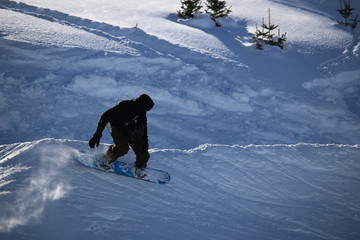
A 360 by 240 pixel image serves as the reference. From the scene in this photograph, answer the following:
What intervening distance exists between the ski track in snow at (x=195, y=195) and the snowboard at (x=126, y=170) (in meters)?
0.08

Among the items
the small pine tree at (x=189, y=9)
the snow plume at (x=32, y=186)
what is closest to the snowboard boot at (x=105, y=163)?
the snow plume at (x=32, y=186)

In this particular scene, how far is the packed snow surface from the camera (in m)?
4.14

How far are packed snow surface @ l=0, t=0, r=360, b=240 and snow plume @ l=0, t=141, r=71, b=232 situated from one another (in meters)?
0.02

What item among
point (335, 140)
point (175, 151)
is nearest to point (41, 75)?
point (175, 151)

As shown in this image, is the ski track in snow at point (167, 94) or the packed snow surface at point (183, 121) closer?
the packed snow surface at point (183, 121)

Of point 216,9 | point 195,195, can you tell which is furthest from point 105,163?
point 216,9

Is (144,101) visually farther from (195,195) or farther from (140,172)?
(195,195)

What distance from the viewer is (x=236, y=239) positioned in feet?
13.3

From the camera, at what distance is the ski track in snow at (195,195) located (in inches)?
152

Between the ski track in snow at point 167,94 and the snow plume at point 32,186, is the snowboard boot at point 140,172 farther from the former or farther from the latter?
the ski track in snow at point 167,94

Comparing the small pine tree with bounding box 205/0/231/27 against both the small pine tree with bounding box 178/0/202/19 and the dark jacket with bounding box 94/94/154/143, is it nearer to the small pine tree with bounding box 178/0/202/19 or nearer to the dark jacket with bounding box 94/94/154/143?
the small pine tree with bounding box 178/0/202/19

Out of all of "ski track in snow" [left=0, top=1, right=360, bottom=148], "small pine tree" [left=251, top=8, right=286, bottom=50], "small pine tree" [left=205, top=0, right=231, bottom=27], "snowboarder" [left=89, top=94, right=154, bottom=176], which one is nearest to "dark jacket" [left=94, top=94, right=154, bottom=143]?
"snowboarder" [left=89, top=94, right=154, bottom=176]

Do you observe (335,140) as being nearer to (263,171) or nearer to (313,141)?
(313,141)

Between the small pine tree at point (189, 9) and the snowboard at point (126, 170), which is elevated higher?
the small pine tree at point (189, 9)
